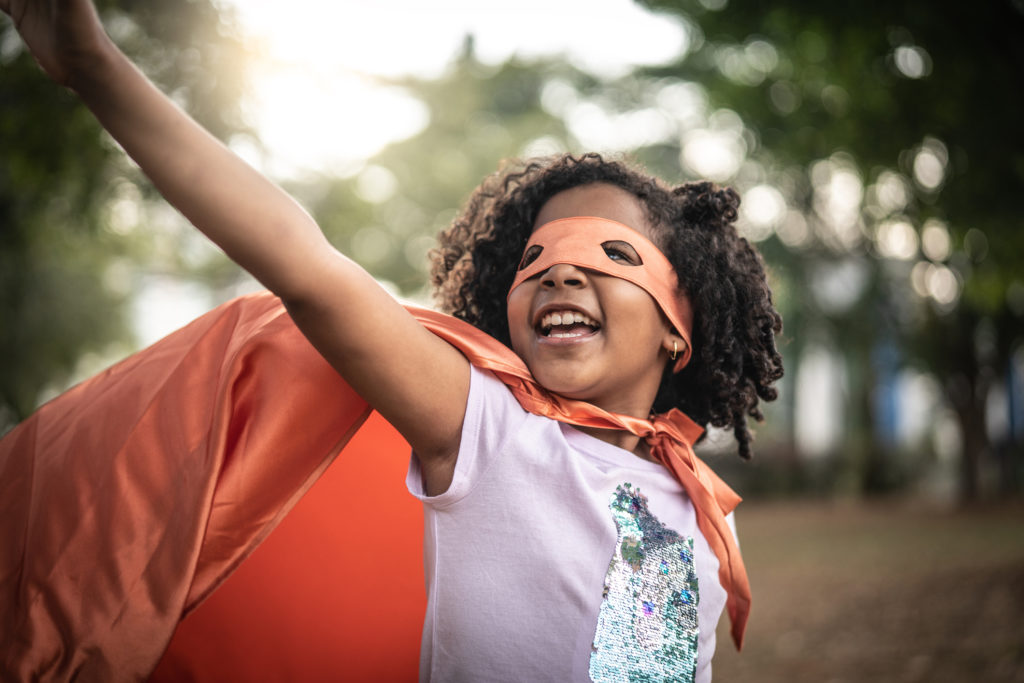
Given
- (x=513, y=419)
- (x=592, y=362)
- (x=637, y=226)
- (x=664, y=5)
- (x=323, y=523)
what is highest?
(x=664, y=5)

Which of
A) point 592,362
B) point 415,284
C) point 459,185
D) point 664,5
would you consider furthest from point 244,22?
point 415,284

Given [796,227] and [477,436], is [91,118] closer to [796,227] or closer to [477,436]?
[477,436]

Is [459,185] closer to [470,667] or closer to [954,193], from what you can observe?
[954,193]

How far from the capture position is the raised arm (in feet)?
4.73

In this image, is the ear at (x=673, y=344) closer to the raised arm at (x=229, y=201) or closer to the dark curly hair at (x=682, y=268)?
the dark curly hair at (x=682, y=268)

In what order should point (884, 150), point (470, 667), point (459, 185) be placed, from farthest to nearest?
point (459, 185), point (884, 150), point (470, 667)

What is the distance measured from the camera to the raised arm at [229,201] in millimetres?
1441

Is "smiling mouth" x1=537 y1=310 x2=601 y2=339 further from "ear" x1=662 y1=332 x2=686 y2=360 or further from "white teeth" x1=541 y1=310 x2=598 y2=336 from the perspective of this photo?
"ear" x1=662 y1=332 x2=686 y2=360

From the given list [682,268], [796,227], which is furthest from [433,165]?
[682,268]

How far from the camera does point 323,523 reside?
8.55 feet

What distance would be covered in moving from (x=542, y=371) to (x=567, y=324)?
0.14 meters

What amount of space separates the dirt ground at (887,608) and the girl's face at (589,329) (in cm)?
481

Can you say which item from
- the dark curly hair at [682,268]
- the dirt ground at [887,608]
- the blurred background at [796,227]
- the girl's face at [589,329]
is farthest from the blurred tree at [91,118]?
the dirt ground at [887,608]

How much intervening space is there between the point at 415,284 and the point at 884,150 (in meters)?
13.0
